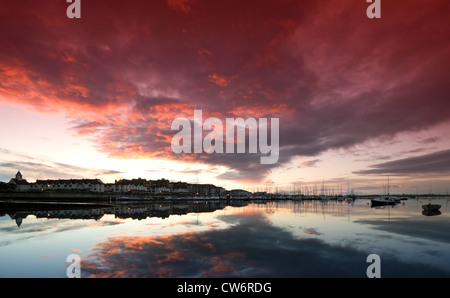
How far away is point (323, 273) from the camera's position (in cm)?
1819

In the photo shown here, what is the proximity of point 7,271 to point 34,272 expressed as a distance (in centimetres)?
204

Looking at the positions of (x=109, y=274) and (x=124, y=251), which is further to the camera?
(x=124, y=251)

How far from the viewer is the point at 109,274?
55.8ft

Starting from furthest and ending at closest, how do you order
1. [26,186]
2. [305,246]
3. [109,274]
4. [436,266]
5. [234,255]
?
Result: [26,186] < [305,246] < [234,255] < [436,266] < [109,274]

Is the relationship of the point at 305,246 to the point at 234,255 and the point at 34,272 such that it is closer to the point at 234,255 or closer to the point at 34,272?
the point at 234,255

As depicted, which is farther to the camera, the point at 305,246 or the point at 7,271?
the point at 305,246
